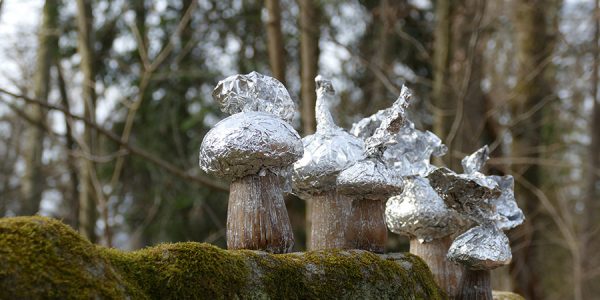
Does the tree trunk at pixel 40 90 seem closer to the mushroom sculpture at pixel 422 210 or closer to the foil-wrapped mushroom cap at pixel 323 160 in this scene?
the mushroom sculpture at pixel 422 210

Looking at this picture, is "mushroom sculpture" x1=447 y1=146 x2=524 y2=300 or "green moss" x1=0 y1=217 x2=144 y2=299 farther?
"mushroom sculpture" x1=447 y1=146 x2=524 y2=300

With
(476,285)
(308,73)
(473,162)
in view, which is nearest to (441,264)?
(476,285)

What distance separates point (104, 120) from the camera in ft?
30.1

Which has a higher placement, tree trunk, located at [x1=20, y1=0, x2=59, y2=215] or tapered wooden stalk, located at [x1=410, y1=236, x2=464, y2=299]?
tree trunk, located at [x1=20, y1=0, x2=59, y2=215]

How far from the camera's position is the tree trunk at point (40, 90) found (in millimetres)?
8516

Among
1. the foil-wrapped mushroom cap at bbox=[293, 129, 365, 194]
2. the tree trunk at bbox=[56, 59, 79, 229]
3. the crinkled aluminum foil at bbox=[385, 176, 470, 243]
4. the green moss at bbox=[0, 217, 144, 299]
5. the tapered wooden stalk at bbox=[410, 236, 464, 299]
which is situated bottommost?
the green moss at bbox=[0, 217, 144, 299]

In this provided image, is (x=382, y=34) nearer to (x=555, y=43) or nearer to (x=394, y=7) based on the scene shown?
(x=394, y=7)

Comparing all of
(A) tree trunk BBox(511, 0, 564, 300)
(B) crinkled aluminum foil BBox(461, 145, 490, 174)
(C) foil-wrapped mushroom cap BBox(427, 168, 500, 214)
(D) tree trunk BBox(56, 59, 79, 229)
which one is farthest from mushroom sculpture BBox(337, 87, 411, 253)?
(A) tree trunk BBox(511, 0, 564, 300)

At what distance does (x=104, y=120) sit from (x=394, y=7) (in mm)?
3914

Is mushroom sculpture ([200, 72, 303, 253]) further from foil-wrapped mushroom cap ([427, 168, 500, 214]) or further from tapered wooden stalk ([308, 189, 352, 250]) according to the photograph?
foil-wrapped mushroom cap ([427, 168, 500, 214])

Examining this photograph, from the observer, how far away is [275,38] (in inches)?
275

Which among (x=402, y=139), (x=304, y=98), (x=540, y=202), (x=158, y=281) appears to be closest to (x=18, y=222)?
(x=158, y=281)

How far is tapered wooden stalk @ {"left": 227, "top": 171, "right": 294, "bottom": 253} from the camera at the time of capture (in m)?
2.96

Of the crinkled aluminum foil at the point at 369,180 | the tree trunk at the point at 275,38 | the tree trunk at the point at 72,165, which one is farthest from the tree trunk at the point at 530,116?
the crinkled aluminum foil at the point at 369,180
